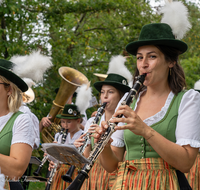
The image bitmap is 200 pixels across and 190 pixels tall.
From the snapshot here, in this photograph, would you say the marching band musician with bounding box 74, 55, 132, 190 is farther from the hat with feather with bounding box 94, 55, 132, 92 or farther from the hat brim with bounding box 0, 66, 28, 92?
the hat brim with bounding box 0, 66, 28, 92

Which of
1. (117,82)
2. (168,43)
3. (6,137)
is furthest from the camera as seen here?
(117,82)

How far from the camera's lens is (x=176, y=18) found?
102 inches

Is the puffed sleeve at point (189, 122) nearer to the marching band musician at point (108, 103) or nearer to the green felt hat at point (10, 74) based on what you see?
the green felt hat at point (10, 74)

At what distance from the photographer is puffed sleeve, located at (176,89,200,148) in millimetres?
2205

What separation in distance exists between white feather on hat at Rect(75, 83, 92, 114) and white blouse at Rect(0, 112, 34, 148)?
2.92 metres

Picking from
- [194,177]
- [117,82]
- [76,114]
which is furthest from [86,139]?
[76,114]

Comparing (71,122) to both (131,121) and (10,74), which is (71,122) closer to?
(10,74)

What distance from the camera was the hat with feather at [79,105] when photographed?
5.86 m

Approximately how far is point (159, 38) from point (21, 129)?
1.50 meters

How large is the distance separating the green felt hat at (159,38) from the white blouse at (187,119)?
40 cm

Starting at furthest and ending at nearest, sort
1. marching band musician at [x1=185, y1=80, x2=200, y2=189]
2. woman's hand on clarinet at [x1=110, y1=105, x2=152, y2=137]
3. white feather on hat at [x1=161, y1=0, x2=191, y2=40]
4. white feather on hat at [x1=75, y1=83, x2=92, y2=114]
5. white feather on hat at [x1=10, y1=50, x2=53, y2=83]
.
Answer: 1. white feather on hat at [x1=75, y1=83, x2=92, y2=114]
2. marching band musician at [x1=185, y1=80, x2=200, y2=189]
3. white feather on hat at [x1=10, y1=50, x2=53, y2=83]
4. white feather on hat at [x1=161, y1=0, x2=191, y2=40]
5. woman's hand on clarinet at [x1=110, y1=105, x2=152, y2=137]

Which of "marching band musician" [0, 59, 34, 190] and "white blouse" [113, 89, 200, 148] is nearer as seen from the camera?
"white blouse" [113, 89, 200, 148]

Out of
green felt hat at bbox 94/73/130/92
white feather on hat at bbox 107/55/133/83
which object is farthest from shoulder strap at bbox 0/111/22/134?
white feather on hat at bbox 107/55/133/83

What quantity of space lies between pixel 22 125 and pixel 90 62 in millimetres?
8978
